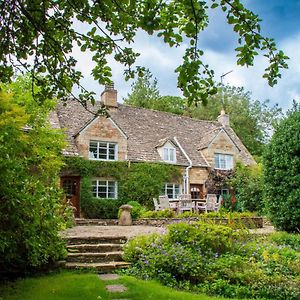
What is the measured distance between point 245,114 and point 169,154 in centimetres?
1945

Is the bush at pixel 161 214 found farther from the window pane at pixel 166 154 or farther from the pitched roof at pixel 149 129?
the window pane at pixel 166 154

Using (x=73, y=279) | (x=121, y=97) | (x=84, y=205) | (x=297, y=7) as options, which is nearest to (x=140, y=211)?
(x=84, y=205)

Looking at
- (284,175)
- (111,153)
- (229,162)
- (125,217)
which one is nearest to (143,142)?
(111,153)

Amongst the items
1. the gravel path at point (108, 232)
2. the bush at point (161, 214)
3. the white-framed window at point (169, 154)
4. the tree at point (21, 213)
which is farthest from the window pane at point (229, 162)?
the tree at point (21, 213)

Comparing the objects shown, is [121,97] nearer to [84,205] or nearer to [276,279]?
[84,205]

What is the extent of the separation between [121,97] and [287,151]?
33183 millimetres

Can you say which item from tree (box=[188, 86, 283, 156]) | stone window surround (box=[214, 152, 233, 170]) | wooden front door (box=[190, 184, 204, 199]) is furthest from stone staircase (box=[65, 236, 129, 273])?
tree (box=[188, 86, 283, 156])

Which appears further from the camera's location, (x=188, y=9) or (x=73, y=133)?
(x=73, y=133)

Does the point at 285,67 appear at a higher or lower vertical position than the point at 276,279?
higher

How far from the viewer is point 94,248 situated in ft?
31.4

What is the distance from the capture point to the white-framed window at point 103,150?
22984mm

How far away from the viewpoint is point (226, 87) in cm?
4472

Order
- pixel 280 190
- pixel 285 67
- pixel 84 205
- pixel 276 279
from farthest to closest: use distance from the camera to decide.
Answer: pixel 84 205, pixel 280 190, pixel 276 279, pixel 285 67

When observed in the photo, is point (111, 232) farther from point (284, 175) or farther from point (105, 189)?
point (105, 189)
